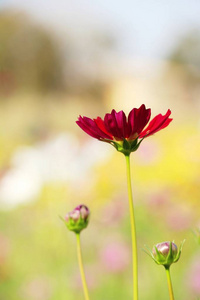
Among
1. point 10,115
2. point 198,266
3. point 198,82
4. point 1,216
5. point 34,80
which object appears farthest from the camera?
point 34,80

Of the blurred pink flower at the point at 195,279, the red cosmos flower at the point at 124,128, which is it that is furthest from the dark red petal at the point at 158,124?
the blurred pink flower at the point at 195,279

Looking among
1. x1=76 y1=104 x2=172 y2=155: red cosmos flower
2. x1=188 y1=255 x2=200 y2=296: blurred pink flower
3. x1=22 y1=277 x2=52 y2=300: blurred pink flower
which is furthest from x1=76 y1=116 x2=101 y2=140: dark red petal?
x1=22 y1=277 x2=52 y2=300: blurred pink flower

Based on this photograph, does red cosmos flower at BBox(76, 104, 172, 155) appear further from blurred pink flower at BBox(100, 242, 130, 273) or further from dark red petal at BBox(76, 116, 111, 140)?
blurred pink flower at BBox(100, 242, 130, 273)

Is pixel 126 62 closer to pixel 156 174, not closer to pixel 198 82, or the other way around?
pixel 198 82

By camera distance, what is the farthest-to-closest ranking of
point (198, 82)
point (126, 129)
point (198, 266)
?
point (198, 82), point (198, 266), point (126, 129)

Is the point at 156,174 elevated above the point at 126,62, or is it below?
below

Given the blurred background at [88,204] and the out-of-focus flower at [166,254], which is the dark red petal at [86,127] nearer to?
the out-of-focus flower at [166,254]

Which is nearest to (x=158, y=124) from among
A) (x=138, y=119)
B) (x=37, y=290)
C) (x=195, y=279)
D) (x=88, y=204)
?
(x=138, y=119)

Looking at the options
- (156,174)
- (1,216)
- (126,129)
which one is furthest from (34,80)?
(126,129)
